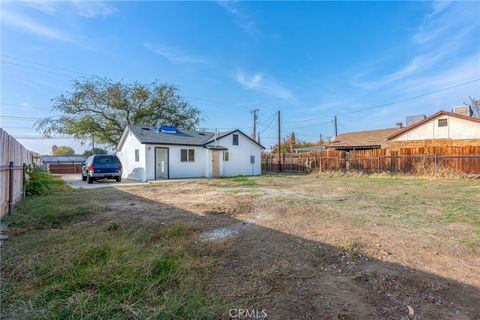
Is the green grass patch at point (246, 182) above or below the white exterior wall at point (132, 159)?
below

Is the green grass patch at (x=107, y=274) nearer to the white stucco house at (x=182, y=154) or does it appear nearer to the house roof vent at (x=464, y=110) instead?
the white stucco house at (x=182, y=154)

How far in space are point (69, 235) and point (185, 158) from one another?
46.2 ft

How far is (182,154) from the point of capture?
17.6 meters

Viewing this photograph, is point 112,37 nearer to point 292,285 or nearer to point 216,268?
point 216,268

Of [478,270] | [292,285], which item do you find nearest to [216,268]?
[292,285]

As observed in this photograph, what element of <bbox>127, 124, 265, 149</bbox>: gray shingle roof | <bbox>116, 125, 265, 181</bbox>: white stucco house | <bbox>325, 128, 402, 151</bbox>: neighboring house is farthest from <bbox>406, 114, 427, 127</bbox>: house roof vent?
<bbox>127, 124, 265, 149</bbox>: gray shingle roof

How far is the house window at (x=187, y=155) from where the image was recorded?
17564 millimetres

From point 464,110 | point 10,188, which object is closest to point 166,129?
point 10,188

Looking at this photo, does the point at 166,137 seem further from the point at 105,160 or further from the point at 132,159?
the point at 105,160

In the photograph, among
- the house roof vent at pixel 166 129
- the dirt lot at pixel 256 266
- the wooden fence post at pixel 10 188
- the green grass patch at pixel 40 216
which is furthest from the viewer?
the house roof vent at pixel 166 129

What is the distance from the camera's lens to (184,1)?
8.86 m

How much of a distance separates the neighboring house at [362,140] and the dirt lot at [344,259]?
825 inches

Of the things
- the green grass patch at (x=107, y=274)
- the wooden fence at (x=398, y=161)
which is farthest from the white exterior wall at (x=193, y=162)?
the green grass patch at (x=107, y=274)

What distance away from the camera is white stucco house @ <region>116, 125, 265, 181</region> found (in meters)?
16.2
